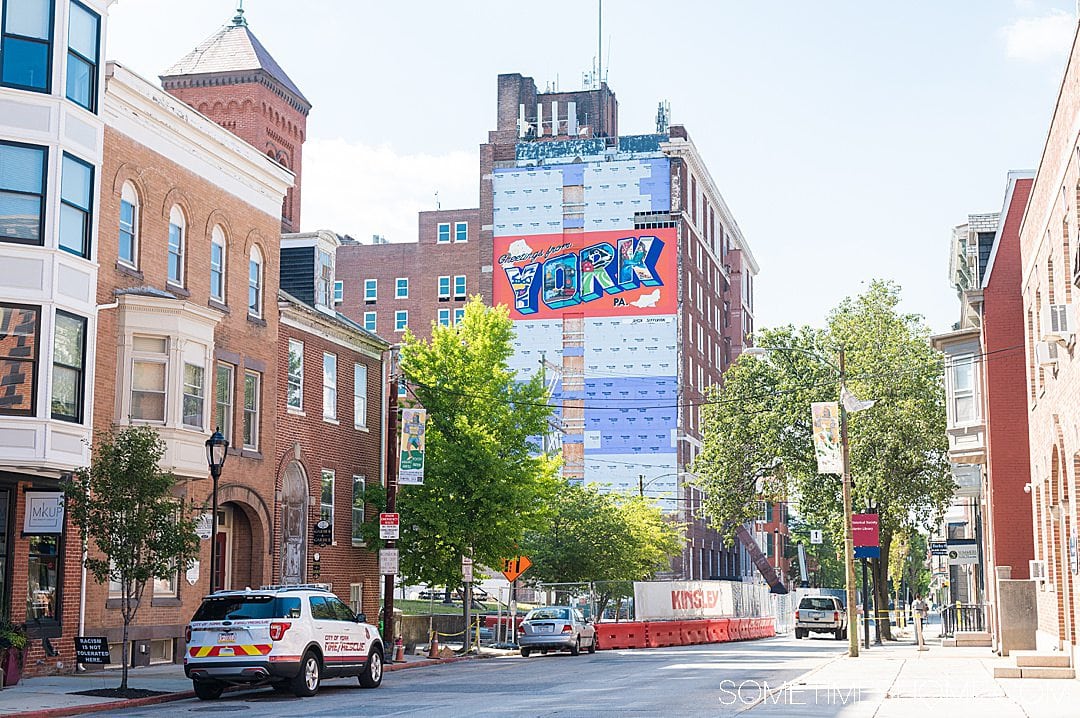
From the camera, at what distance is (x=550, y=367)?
8381 cm

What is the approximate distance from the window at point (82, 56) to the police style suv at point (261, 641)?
1000 centimetres

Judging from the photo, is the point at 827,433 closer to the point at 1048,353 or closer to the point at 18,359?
the point at 1048,353

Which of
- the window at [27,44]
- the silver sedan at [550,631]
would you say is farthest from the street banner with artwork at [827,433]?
the window at [27,44]

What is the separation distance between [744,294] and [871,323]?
59.6 metres

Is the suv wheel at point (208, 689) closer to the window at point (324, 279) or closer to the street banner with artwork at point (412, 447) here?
the street banner with artwork at point (412, 447)

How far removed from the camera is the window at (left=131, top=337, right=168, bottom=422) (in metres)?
28.3

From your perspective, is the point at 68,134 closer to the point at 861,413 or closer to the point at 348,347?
the point at 348,347

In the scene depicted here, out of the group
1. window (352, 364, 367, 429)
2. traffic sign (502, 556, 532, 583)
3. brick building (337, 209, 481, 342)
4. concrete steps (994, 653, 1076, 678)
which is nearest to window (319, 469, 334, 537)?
window (352, 364, 367, 429)

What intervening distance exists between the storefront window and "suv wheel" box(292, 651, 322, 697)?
20.3 ft

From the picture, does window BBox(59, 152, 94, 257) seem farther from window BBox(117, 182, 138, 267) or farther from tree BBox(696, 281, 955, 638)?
tree BBox(696, 281, 955, 638)

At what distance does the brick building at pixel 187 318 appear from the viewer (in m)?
27.9

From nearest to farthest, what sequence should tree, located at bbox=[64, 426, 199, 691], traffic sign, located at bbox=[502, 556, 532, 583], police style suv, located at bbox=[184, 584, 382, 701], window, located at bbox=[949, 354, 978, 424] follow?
police style suv, located at bbox=[184, 584, 382, 701], tree, located at bbox=[64, 426, 199, 691], window, located at bbox=[949, 354, 978, 424], traffic sign, located at bbox=[502, 556, 532, 583]

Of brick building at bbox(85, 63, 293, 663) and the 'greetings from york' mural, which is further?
the 'greetings from york' mural

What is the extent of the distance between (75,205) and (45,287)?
194 cm
